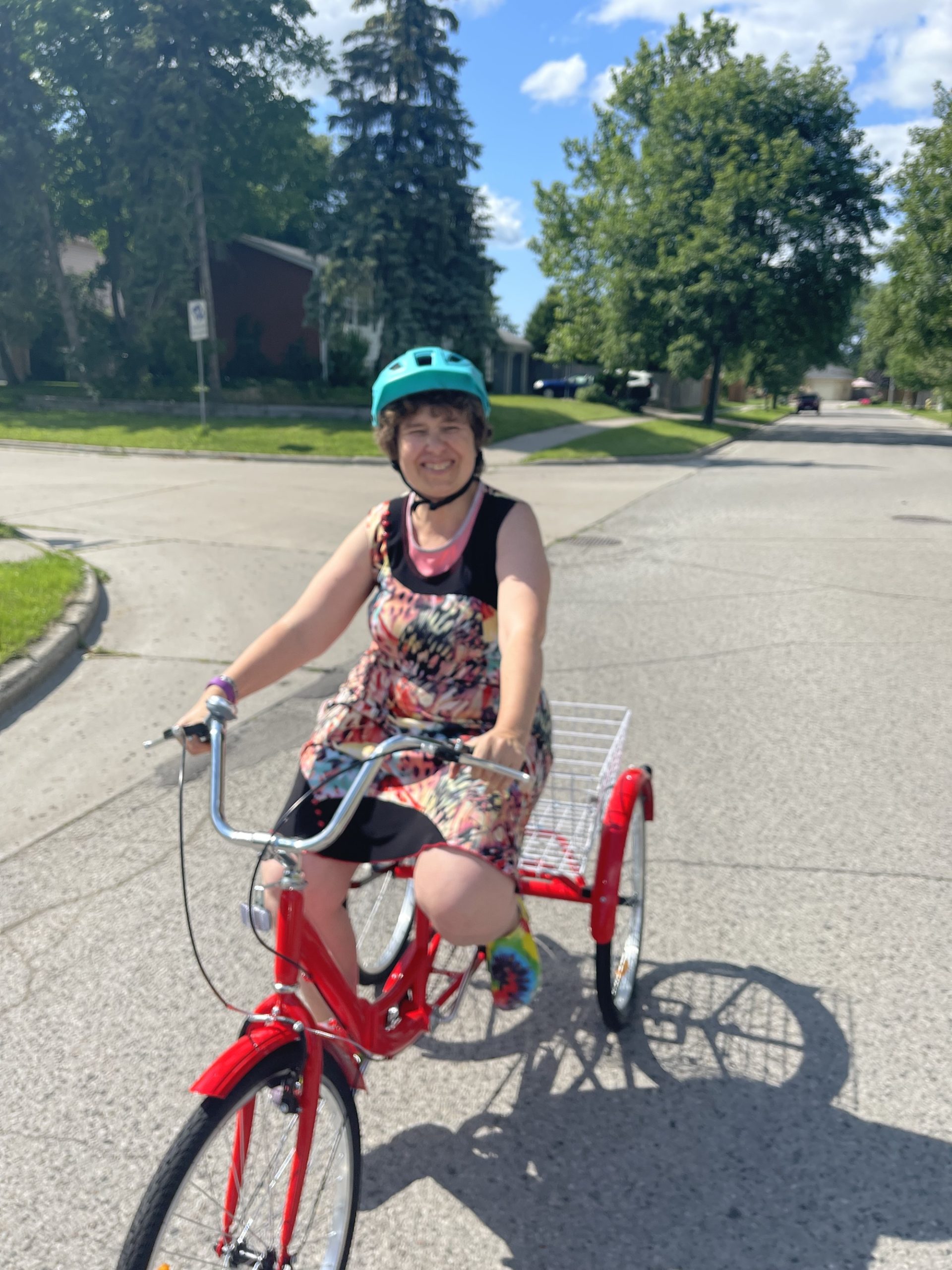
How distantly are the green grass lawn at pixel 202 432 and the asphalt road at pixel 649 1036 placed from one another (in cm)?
1661

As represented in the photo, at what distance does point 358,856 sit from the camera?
2.34 metres

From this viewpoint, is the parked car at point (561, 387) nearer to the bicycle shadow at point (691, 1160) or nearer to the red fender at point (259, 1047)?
the bicycle shadow at point (691, 1160)

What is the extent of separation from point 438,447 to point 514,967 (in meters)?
1.28

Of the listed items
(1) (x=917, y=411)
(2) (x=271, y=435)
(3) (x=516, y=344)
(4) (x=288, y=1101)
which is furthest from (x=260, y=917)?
(1) (x=917, y=411)

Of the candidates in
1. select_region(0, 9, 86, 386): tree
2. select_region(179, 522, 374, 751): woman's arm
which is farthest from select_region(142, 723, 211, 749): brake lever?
select_region(0, 9, 86, 386): tree

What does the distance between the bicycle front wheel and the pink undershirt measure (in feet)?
3.94

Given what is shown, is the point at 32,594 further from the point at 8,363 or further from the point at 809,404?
the point at 809,404

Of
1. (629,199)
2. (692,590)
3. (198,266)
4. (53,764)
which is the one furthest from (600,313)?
(53,764)

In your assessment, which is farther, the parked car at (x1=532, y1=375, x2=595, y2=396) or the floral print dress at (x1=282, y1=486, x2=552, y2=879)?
the parked car at (x1=532, y1=375, x2=595, y2=396)

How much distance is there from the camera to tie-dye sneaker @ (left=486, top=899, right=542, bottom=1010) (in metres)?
2.38

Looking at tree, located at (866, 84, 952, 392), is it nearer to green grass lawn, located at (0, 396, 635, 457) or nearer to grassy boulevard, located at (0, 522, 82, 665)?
green grass lawn, located at (0, 396, 635, 457)

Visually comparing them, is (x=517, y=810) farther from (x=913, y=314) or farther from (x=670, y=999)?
(x=913, y=314)

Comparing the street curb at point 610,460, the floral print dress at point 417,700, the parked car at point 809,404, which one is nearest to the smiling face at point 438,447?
the floral print dress at point 417,700

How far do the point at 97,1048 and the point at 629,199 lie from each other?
35785 millimetres
